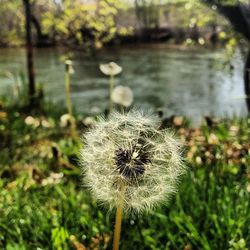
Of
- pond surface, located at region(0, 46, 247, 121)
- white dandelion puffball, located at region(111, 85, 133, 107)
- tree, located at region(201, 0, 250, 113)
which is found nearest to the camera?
white dandelion puffball, located at region(111, 85, 133, 107)

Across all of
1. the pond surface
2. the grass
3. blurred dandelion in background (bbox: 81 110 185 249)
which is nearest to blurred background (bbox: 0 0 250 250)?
the grass

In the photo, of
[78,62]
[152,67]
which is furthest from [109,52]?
[152,67]

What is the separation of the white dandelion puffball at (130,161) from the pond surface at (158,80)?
21.8 ft

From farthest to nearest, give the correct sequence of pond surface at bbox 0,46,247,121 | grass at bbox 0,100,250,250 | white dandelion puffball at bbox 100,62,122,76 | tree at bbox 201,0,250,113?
pond surface at bbox 0,46,247,121, tree at bbox 201,0,250,113, white dandelion puffball at bbox 100,62,122,76, grass at bbox 0,100,250,250

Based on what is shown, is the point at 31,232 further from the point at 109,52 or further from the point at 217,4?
the point at 109,52

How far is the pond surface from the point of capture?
1245 centimetres

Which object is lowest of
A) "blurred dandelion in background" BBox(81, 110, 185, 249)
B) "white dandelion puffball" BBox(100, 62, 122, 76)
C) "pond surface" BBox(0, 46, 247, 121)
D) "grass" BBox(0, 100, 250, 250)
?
"pond surface" BBox(0, 46, 247, 121)

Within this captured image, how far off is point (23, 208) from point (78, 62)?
59.7ft

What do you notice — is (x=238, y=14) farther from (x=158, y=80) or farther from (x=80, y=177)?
(x=158, y=80)

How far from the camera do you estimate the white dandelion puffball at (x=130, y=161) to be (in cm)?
251

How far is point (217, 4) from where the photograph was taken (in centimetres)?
822

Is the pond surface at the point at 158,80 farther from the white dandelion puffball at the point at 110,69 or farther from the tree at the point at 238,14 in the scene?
the white dandelion puffball at the point at 110,69

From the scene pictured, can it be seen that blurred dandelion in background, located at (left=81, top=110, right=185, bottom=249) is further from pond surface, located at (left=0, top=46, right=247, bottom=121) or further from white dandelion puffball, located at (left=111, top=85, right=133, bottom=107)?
pond surface, located at (left=0, top=46, right=247, bottom=121)

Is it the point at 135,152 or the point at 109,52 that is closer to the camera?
the point at 135,152
